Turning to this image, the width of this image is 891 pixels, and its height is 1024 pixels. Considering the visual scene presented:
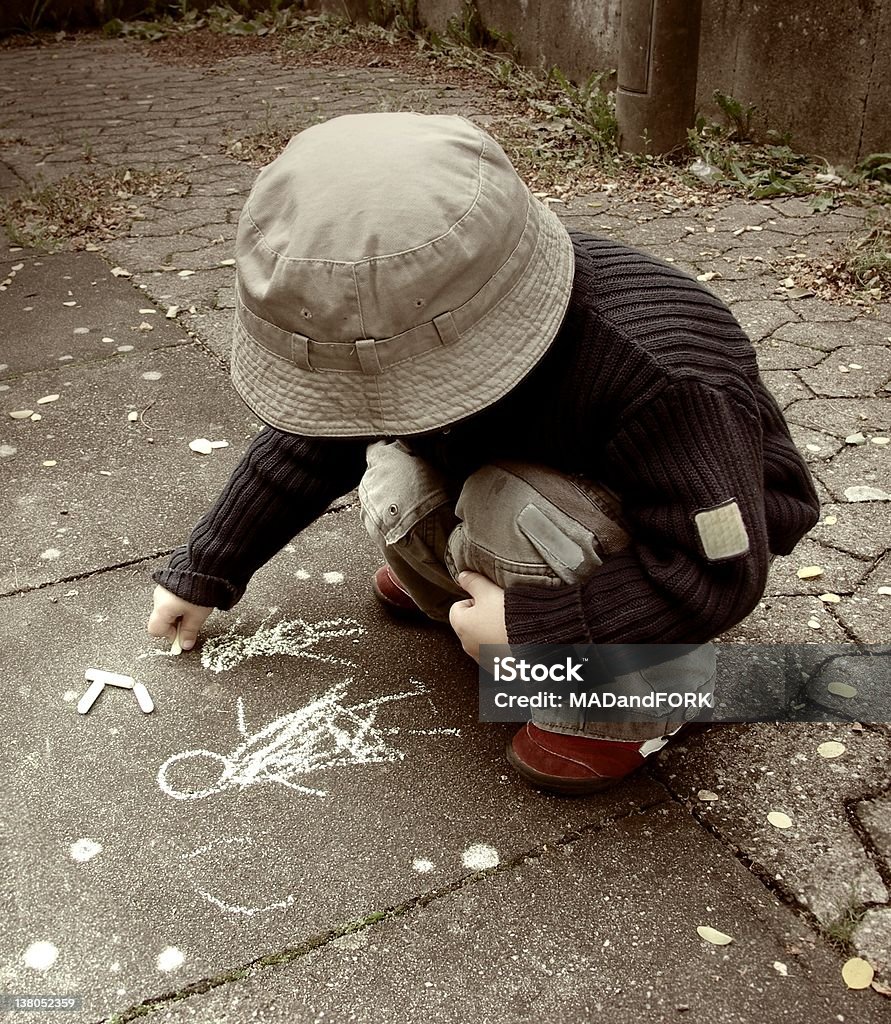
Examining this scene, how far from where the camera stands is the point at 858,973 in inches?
48.6

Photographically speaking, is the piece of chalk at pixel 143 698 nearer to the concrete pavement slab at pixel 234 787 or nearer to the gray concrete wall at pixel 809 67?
the concrete pavement slab at pixel 234 787

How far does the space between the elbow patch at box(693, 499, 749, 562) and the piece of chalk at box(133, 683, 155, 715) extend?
93 cm

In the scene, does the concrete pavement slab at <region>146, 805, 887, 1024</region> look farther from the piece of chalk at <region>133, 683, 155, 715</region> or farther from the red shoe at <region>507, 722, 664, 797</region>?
the piece of chalk at <region>133, 683, 155, 715</region>

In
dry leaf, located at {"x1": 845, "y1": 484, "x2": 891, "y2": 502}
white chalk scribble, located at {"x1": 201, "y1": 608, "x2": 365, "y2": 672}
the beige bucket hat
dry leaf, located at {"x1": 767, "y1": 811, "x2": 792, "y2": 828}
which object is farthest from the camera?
dry leaf, located at {"x1": 845, "y1": 484, "x2": 891, "y2": 502}

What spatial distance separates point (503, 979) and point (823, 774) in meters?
0.58

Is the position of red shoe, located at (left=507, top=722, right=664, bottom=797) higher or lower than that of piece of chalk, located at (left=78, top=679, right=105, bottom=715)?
higher

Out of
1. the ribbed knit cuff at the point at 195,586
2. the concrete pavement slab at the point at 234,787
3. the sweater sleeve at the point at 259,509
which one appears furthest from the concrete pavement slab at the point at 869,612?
the ribbed knit cuff at the point at 195,586

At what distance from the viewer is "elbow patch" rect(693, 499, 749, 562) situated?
125 centimetres

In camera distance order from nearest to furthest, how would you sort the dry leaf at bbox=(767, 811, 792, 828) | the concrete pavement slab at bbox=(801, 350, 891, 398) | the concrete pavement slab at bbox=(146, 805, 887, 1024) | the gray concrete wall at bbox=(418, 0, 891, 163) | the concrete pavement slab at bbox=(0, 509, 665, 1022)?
1. the concrete pavement slab at bbox=(146, 805, 887, 1024)
2. the concrete pavement slab at bbox=(0, 509, 665, 1022)
3. the dry leaf at bbox=(767, 811, 792, 828)
4. the concrete pavement slab at bbox=(801, 350, 891, 398)
5. the gray concrete wall at bbox=(418, 0, 891, 163)

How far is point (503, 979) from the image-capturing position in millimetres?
1258

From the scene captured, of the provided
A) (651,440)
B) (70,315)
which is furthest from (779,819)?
(70,315)

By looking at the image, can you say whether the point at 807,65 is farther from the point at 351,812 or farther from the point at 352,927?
the point at 352,927

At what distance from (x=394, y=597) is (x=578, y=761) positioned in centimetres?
52

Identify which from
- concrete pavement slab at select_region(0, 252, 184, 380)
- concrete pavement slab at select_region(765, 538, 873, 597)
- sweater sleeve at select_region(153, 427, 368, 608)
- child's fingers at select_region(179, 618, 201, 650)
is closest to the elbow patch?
sweater sleeve at select_region(153, 427, 368, 608)
